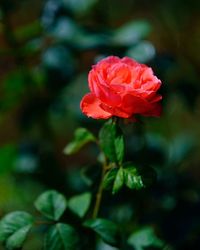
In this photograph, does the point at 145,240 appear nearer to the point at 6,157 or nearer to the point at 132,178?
the point at 132,178

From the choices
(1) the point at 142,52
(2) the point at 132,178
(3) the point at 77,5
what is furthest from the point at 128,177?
(3) the point at 77,5

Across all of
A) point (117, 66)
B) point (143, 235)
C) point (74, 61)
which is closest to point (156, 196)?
point (143, 235)

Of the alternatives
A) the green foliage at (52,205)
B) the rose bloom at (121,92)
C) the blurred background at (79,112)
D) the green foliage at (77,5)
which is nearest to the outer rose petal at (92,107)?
the rose bloom at (121,92)

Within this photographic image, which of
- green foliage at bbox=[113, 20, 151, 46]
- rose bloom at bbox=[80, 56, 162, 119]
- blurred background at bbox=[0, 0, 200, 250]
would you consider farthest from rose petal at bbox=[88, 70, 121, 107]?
green foliage at bbox=[113, 20, 151, 46]

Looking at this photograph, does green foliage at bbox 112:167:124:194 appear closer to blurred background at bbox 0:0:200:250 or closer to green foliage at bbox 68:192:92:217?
green foliage at bbox 68:192:92:217

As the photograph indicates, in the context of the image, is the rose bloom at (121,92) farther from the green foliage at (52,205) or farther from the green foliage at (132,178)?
the green foliage at (52,205)
